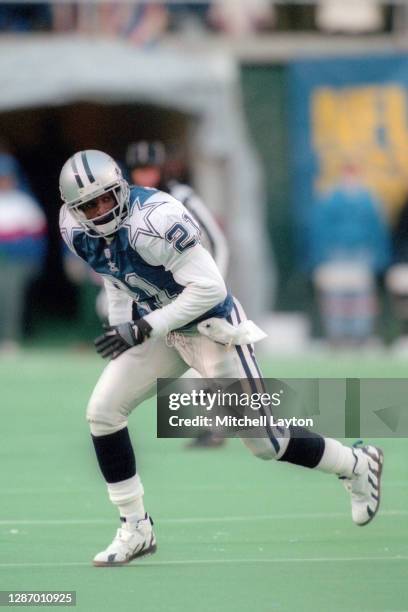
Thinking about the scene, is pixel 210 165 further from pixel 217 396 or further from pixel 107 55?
pixel 217 396

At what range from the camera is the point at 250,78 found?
15719 millimetres

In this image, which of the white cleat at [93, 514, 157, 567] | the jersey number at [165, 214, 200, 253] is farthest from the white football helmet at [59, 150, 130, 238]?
the white cleat at [93, 514, 157, 567]

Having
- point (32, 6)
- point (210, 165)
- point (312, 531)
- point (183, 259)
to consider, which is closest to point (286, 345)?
point (210, 165)

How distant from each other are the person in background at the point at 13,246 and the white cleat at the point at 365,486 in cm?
849

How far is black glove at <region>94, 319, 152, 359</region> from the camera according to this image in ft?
20.0

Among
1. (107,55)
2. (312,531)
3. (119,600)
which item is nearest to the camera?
(119,600)

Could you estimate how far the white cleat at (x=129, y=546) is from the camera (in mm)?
6289

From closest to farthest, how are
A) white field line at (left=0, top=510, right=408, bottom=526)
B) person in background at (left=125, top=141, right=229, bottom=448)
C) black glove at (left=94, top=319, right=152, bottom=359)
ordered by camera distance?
1. black glove at (left=94, top=319, right=152, bottom=359)
2. white field line at (left=0, top=510, right=408, bottom=526)
3. person in background at (left=125, top=141, right=229, bottom=448)

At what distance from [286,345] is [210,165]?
1.97m

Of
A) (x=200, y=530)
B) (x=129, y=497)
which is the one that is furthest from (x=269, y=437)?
(x=200, y=530)

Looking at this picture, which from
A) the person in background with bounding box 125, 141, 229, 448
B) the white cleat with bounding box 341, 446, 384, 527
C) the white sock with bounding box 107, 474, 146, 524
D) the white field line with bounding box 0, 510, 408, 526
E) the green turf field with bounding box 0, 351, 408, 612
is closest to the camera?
the green turf field with bounding box 0, 351, 408, 612

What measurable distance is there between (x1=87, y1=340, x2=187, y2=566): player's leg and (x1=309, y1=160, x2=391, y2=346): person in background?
29.5ft

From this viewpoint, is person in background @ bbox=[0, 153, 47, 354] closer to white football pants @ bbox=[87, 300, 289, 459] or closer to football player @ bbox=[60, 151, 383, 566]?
football player @ bbox=[60, 151, 383, 566]

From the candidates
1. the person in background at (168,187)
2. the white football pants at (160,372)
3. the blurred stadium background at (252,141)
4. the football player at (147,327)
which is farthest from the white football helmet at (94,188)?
the blurred stadium background at (252,141)
